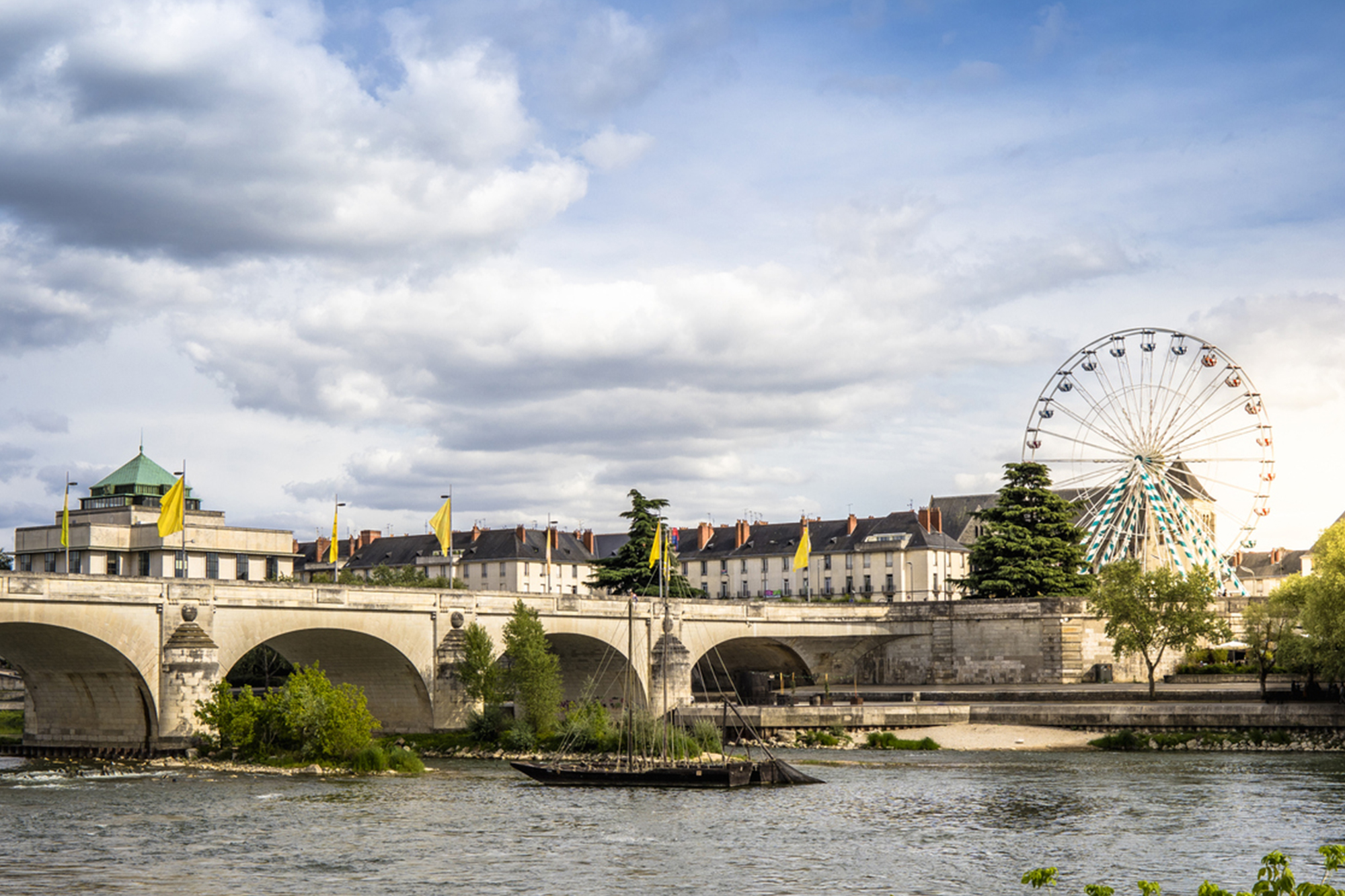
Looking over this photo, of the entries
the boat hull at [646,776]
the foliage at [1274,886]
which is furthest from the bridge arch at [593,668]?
the foliage at [1274,886]

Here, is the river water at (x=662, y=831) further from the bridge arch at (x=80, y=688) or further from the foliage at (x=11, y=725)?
the foliage at (x=11, y=725)

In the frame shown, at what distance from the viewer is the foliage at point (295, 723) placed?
57.9 meters

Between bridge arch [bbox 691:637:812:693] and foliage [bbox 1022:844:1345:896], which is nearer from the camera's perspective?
foliage [bbox 1022:844:1345:896]

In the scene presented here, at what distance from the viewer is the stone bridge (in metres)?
59.8

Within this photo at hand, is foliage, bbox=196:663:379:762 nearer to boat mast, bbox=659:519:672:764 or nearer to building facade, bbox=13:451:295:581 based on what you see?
boat mast, bbox=659:519:672:764

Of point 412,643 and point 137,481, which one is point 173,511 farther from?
point 137,481

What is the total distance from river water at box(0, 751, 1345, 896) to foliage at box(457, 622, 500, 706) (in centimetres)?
1130

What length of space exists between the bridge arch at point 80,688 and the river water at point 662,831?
484cm

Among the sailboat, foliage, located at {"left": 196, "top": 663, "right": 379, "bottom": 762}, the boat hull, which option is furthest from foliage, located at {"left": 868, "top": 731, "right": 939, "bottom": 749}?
foliage, located at {"left": 196, "top": 663, "right": 379, "bottom": 762}

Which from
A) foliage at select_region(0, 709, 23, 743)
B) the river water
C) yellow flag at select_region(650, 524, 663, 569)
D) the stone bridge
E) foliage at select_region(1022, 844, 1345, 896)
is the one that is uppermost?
yellow flag at select_region(650, 524, 663, 569)

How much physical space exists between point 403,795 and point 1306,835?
27.5 m

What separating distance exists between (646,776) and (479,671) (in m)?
18.4

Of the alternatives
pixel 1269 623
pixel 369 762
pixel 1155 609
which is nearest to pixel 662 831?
pixel 369 762

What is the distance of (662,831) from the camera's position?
4184 centimetres
